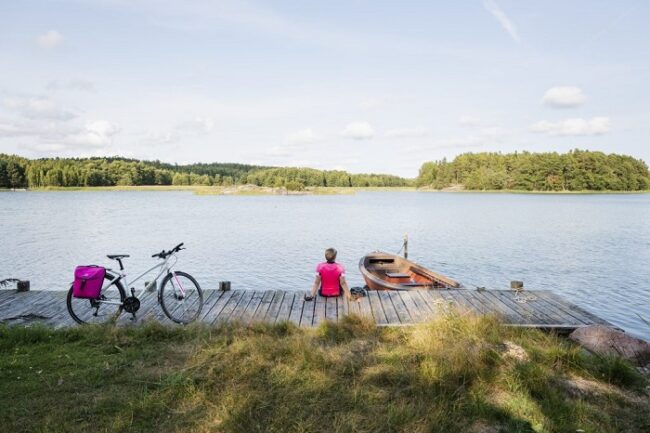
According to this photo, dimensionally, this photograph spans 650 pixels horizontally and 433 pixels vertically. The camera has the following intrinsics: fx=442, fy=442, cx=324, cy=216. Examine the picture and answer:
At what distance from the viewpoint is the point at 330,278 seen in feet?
27.7

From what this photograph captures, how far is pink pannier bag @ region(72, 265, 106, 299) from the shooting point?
21.7 feet

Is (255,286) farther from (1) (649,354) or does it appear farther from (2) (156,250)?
(1) (649,354)

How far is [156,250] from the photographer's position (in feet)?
80.8

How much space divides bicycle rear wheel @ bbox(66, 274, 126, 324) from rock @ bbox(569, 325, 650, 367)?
7.04m

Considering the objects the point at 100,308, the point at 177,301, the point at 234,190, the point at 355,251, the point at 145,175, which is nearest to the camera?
the point at 100,308

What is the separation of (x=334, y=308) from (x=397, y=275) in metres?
5.46

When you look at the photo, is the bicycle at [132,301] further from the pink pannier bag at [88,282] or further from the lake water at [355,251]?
the lake water at [355,251]

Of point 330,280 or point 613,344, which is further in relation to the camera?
point 330,280

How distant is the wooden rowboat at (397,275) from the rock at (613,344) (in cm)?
379

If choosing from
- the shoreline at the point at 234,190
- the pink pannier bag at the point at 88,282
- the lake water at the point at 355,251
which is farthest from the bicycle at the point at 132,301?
A: the shoreline at the point at 234,190

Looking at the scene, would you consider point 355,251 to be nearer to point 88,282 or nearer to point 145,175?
point 88,282

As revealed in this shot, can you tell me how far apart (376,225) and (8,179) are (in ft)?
394

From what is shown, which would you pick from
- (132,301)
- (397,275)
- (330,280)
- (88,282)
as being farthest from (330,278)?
(397,275)

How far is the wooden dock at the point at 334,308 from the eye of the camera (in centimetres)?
724
